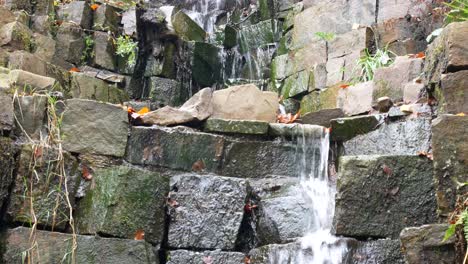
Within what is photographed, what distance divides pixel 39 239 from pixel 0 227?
0.33m

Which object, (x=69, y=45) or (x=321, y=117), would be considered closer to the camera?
(x=321, y=117)

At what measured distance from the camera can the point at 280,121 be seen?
672 centimetres

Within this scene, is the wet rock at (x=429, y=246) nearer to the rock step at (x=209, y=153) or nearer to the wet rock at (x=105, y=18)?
the rock step at (x=209, y=153)

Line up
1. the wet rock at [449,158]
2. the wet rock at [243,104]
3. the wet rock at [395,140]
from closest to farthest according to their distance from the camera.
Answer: the wet rock at [449,158] → the wet rock at [395,140] → the wet rock at [243,104]

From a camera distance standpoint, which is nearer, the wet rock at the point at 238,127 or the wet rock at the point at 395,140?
the wet rock at the point at 395,140

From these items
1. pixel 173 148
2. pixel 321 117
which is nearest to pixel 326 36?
pixel 321 117

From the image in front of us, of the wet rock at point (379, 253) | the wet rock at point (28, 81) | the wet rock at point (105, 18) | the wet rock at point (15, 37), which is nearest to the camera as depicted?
the wet rock at point (379, 253)

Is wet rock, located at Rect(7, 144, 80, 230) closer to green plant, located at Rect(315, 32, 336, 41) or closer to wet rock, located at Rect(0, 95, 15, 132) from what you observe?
wet rock, located at Rect(0, 95, 15, 132)

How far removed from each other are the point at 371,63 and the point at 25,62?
13.9ft

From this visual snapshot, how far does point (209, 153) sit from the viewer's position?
5.86 m

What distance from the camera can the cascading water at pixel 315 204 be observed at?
4.71m

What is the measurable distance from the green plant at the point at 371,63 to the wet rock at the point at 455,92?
2.55 m

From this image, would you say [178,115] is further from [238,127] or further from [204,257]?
[204,257]

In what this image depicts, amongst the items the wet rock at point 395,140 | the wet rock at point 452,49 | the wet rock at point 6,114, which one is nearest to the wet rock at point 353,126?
the wet rock at point 395,140
